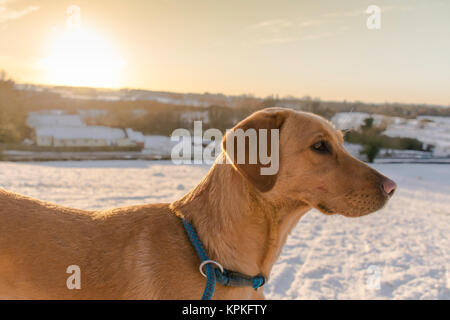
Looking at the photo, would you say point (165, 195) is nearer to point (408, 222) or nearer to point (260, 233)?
point (408, 222)

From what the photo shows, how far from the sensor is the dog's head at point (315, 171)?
2.54 metres

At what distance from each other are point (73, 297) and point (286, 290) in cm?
544

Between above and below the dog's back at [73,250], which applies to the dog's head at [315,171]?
above

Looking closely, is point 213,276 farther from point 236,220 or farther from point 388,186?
point 388,186

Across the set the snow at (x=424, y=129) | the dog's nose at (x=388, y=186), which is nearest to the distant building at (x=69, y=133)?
the snow at (x=424, y=129)

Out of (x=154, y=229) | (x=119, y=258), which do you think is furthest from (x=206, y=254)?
(x=119, y=258)

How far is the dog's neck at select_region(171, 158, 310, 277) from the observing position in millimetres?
2402

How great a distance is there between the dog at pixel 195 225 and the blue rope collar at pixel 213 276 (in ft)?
0.15

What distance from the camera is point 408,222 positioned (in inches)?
543

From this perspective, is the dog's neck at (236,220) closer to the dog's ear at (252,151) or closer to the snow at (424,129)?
the dog's ear at (252,151)

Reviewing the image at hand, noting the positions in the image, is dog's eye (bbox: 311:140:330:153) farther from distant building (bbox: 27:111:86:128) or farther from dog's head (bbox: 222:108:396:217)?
distant building (bbox: 27:111:86:128)

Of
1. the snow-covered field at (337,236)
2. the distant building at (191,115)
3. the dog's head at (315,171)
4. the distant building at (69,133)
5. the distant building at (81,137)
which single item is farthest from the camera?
the distant building at (191,115)

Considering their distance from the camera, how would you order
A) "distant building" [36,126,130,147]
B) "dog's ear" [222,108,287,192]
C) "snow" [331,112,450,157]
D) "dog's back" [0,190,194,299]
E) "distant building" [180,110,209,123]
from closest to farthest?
"dog's back" [0,190,194,299], "dog's ear" [222,108,287,192], "distant building" [36,126,130,147], "snow" [331,112,450,157], "distant building" [180,110,209,123]

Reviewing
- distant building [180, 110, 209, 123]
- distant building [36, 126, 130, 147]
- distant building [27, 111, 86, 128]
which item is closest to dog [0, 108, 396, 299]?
distant building [36, 126, 130, 147]
